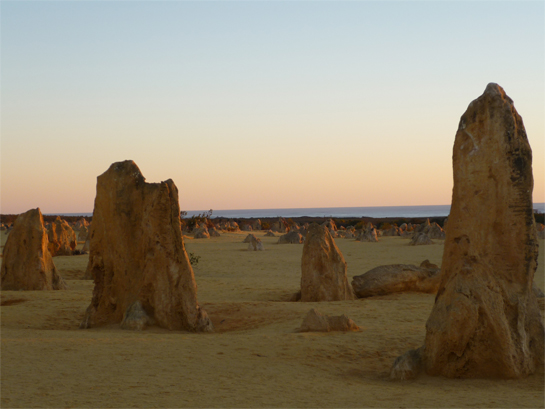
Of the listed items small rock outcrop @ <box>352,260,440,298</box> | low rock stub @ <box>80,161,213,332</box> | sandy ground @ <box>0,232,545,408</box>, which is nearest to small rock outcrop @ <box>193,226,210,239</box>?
small rock outcrop @ <box>352,260,440,298</box>

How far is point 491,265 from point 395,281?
24.5ft

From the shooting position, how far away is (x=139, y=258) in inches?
388

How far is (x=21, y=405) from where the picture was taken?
504cm

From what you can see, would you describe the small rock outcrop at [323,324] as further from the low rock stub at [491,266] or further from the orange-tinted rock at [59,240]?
the orange-tinted rock at [59,240]

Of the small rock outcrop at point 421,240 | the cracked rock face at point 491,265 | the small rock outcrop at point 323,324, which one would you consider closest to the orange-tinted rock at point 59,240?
the small rock outcrop at point 421,240

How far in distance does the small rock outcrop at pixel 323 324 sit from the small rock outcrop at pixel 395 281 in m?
5.03

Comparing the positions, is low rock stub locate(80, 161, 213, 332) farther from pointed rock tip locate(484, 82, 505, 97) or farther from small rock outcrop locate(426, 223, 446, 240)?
small rock outcrop locate(426, 223, 446, 240)

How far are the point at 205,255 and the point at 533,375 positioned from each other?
19.1 metres

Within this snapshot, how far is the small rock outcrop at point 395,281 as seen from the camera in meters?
14.0

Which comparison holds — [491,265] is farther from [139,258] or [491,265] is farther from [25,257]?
[25,257]

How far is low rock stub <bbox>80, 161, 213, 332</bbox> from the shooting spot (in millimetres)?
9547

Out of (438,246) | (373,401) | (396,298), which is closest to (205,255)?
(438,246)

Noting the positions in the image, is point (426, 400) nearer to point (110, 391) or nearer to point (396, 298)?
point (110, 391)

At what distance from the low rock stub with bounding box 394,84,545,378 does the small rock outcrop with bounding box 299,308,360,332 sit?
91.0 inches
